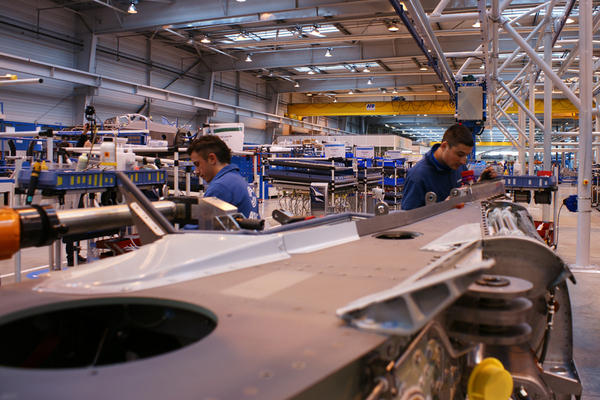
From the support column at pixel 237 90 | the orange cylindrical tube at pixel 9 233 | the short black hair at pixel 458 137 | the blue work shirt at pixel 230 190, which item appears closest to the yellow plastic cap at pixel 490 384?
the orange cylindrical tube at pixel 9 233

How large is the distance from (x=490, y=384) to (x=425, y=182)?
2.10 meters

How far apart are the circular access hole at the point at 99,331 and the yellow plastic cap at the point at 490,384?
29.2 inches

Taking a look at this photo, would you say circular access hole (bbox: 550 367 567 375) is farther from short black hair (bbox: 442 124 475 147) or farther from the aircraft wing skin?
short black hair (bbox: 442 124 475 147)

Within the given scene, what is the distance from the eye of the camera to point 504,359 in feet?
4.81

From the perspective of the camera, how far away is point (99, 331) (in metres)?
1.06

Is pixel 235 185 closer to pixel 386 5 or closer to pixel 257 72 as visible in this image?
pixel 386 5

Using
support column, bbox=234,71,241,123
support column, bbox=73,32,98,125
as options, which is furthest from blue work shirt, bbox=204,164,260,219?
support column, bbox=234,71,241,123

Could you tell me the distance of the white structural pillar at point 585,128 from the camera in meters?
4.62

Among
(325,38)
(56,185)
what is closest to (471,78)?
(325,38)

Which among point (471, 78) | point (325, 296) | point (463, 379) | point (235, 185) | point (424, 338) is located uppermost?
point (471, 78)

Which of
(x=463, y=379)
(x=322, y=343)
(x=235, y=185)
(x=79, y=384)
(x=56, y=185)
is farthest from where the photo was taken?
(x=56, y=185)

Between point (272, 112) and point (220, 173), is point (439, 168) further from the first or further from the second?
point (272, 112)

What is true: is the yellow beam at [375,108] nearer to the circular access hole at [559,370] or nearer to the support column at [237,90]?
the support column at [237,90]

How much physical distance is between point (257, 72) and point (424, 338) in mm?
18819
